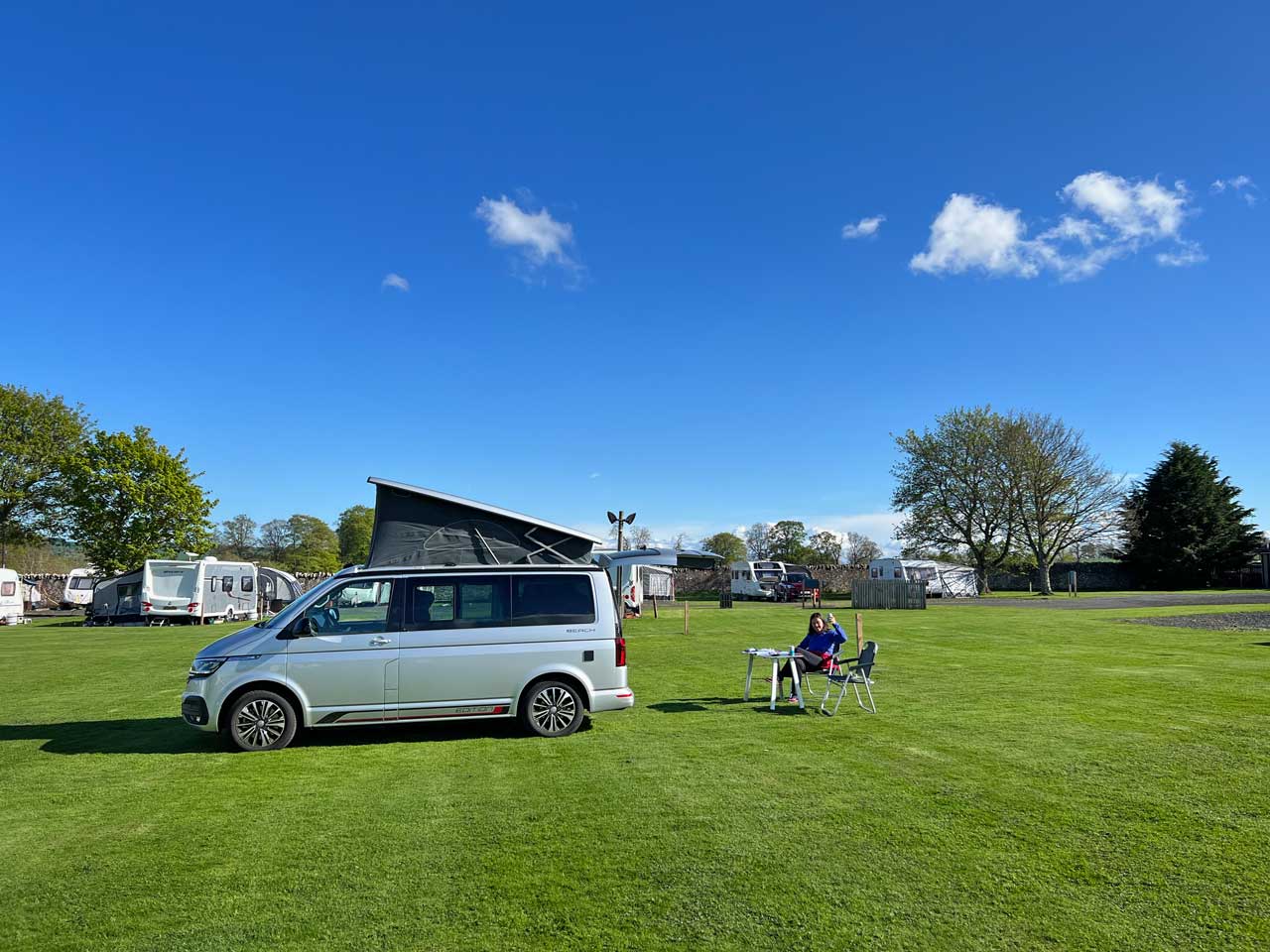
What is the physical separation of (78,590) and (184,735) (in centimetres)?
4625

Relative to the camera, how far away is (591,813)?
5.99 meters

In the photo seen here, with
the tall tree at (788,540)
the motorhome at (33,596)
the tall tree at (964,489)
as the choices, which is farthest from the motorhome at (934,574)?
the motorhome at (33,596)

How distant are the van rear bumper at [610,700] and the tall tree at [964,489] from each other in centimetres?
4922

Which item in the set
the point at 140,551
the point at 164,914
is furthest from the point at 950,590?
the point at 164,914

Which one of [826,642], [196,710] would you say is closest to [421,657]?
[196,710]

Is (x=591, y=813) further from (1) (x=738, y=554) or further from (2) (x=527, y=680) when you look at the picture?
(1) (x=738, y=554)

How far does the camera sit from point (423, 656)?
8.58m

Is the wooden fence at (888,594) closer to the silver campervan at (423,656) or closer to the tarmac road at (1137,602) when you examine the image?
the tarmac road at (1137,602)

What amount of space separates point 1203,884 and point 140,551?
47564 mm

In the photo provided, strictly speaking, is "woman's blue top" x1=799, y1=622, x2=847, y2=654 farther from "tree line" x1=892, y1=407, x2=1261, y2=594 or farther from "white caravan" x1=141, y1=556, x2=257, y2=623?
"tree line" x1=892, y1=407, x2=1261, y2=594

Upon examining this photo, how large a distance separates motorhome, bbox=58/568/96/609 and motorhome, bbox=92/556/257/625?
15.9 metres

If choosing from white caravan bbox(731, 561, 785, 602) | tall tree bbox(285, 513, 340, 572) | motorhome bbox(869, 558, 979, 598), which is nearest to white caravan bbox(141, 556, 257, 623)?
white caravan bbox(731, 561, 785, 602)

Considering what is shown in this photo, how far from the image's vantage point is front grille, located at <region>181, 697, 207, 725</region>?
8312 mm

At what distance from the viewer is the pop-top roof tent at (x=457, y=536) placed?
389 inches
